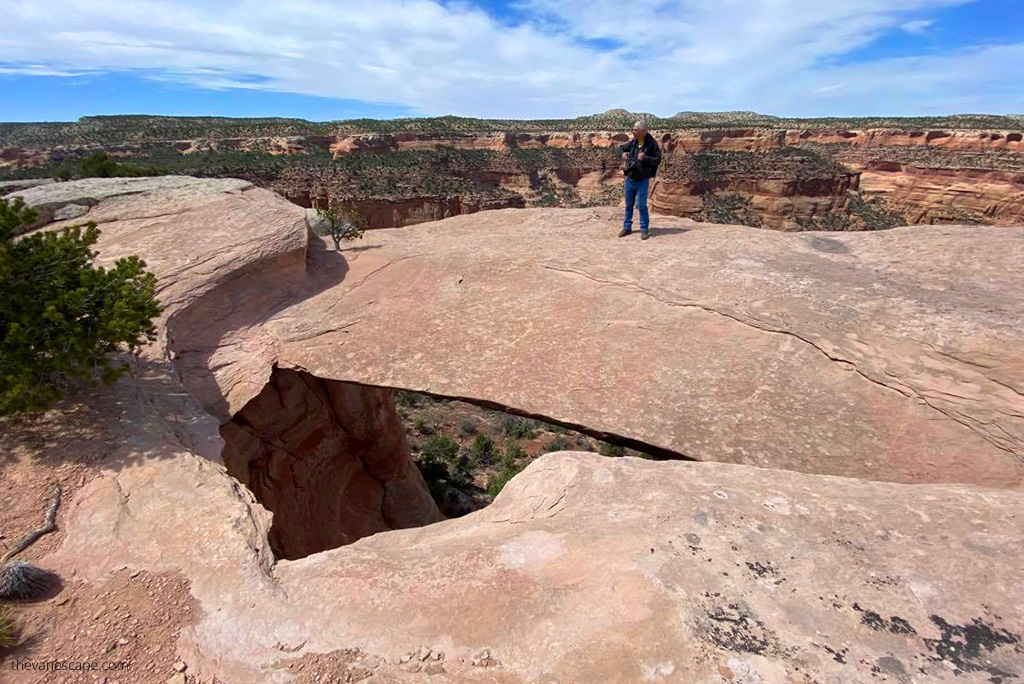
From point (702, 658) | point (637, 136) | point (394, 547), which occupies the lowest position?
point (394, 547)

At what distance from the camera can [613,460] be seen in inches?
176

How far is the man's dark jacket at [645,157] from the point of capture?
27.4ft

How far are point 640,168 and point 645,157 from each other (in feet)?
0.60

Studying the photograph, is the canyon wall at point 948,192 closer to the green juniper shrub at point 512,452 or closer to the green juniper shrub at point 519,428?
the green juniper shrub at point 519,428

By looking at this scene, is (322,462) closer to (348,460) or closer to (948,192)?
(348,460)

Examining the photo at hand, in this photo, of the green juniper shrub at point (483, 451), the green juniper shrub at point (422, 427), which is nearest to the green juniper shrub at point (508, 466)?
the green juniper shrub at point (483, 451)

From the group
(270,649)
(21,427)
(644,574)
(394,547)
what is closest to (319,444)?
(21,427)

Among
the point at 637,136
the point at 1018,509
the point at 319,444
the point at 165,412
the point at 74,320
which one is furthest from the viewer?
the point at 319,444

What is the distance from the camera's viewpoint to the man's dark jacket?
834 cm

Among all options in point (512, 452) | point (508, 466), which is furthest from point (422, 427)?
point (508, 466)

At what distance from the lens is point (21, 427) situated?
4.76 m

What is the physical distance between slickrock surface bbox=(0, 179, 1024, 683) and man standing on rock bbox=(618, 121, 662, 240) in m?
0.45

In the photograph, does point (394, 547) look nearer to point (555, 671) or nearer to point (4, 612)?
point (555, 671)

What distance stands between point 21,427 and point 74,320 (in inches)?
38.5
